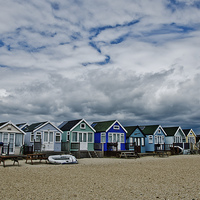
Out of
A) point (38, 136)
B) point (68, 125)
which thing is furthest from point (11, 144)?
point (68, 125)

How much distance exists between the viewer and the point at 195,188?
1041 cm

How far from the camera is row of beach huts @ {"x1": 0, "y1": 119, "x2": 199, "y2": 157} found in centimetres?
2922

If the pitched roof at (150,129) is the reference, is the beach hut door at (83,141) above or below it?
below

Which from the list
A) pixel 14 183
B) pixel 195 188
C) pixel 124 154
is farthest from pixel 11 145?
pixel 195 188

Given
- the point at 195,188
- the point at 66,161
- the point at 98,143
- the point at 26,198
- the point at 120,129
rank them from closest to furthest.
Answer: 1. the point at 26,198
2. the point at 195,188
3. the point at 66,161
4. the point at 98,143
5. the point at 120,129

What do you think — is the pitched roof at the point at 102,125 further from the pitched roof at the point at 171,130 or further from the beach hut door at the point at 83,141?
the pitched roof at the point at 171,130

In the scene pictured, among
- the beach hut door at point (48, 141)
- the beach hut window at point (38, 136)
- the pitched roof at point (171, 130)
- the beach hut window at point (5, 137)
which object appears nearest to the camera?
the beach hut window at point (5, 137)

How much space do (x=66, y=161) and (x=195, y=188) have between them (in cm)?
1350

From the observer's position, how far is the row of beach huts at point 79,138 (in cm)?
2922

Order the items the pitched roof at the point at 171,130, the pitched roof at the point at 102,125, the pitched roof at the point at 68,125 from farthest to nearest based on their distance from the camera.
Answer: the pitched roof at the point at 171,130
the pitched roof at the point at 102,125
the pitched roof at the point at 68,125

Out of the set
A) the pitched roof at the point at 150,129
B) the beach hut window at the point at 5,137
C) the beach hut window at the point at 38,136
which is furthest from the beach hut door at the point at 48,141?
the pitched roof at the point at 150,129

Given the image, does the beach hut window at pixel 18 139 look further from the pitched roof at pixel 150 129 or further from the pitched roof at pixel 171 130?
the pitched roof at pixel 171 130

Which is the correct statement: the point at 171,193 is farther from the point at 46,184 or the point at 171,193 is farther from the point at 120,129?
the point at 120,129

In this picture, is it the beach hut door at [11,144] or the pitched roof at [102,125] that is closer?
the beach hut door at [11,144]
